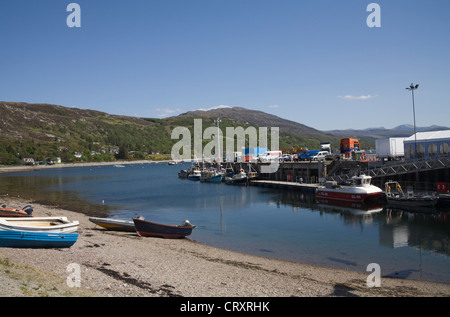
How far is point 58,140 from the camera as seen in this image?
19900 centimetres

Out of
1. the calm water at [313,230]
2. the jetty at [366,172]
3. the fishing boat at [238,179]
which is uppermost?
the jetty at [366,172]

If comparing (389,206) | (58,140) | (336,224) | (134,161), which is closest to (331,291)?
(336,224)

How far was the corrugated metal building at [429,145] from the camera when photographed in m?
39.8

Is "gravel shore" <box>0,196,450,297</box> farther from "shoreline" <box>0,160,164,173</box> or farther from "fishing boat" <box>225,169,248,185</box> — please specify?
"shoreline" <box>0,160,164,173</box>

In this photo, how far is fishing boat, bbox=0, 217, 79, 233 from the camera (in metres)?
17.0

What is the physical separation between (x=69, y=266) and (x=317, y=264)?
12.9 m

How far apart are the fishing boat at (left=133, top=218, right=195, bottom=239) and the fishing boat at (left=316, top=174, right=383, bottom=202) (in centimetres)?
1955

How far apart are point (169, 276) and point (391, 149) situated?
1572 inches

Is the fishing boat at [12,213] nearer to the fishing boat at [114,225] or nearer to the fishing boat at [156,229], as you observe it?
the fishing boat at [114,225]

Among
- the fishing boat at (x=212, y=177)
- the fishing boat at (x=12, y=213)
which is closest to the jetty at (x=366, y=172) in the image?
the fishing boat at (x=212, y=177)

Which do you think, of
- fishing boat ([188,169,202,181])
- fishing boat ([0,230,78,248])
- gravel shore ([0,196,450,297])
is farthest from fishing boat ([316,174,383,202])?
fishing boat ([188,169,202,181])

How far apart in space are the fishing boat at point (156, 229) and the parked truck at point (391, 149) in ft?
106
